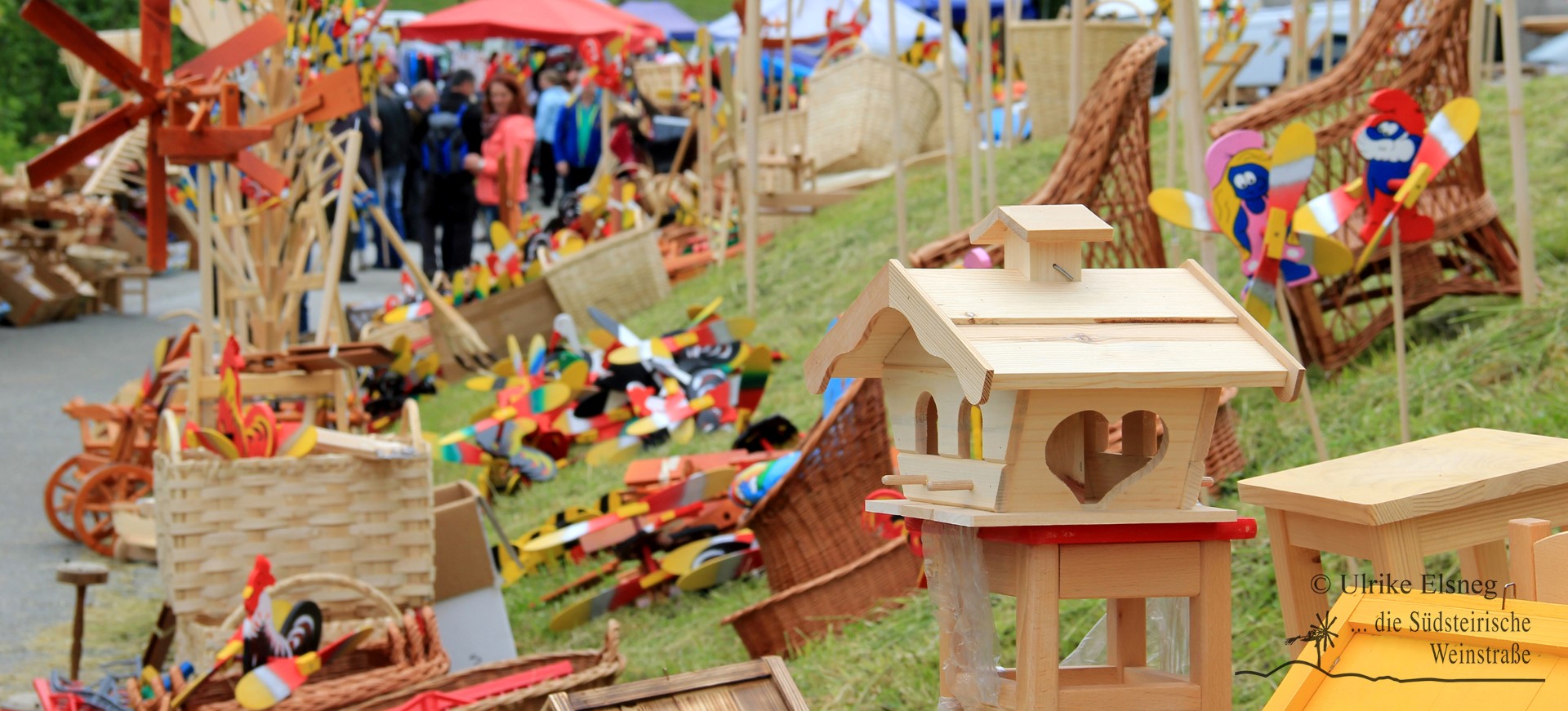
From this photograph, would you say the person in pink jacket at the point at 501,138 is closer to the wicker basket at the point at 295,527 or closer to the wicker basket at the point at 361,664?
the wicker basket at the point at 295,527

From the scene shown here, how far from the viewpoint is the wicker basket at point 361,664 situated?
258cm

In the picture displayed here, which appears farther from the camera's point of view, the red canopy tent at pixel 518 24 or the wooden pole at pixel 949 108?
the red canopy tent at pixel 518 24

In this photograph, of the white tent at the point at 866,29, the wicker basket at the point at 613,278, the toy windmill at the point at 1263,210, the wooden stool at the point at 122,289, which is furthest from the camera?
the white tent at the point at 866,29

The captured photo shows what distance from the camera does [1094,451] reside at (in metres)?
1.68

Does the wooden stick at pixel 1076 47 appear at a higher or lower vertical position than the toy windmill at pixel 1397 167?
higher

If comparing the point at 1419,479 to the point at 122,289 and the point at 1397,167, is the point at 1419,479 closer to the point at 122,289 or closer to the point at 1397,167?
the point at 1397,167

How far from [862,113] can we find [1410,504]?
7576 mm

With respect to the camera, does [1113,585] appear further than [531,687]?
No

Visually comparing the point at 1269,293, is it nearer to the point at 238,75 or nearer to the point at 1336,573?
the point at 1336,573

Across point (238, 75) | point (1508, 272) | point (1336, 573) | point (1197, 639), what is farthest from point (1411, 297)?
point (238, 75)

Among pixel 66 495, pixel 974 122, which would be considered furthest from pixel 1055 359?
pixel 66 495

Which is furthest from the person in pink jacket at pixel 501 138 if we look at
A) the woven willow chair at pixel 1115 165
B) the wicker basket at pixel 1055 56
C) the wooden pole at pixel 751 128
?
the woven willow chair at pixel 1115 165

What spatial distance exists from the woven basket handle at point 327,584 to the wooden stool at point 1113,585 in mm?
1792

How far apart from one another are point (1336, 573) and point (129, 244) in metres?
11.4
